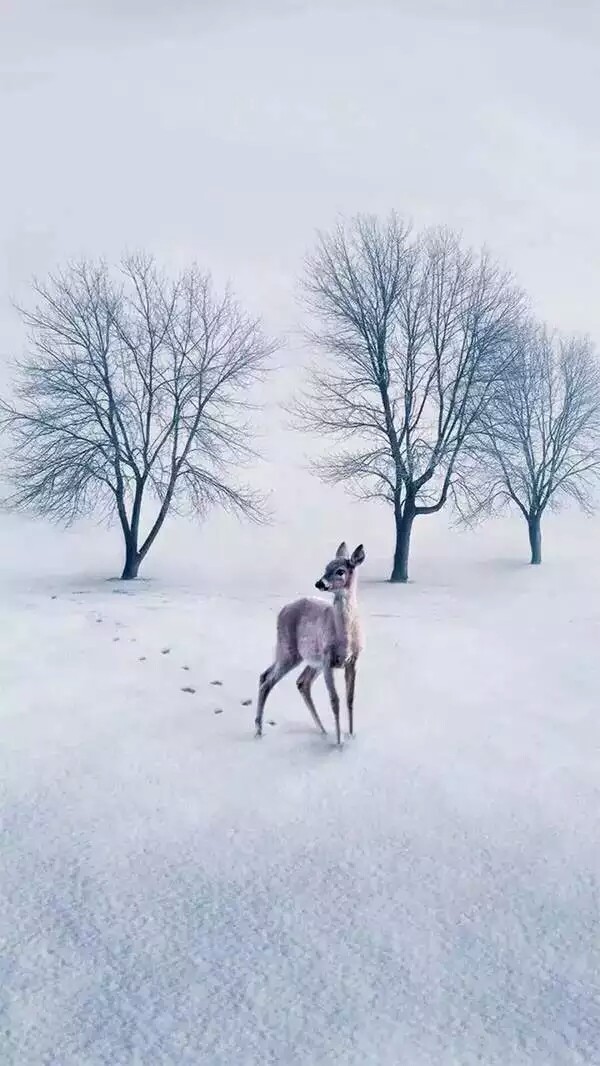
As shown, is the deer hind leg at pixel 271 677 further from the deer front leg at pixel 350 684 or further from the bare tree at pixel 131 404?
the bare tree at pixel 131 404

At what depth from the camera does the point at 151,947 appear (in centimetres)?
136

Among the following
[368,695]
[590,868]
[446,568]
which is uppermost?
[446,568]

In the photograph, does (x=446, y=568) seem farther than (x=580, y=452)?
No

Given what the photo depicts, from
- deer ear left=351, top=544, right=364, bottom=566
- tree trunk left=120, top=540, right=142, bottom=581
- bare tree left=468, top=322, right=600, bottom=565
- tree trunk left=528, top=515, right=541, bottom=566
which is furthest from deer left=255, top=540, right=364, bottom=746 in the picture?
bare tree left=468, top=322, right=600, bottom=565

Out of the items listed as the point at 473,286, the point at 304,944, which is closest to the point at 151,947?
the point at 304,944

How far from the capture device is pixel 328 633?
2.01m

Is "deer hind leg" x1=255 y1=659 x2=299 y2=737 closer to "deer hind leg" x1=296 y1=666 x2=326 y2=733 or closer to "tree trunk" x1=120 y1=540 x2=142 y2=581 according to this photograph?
"deer hind leg" x1=296 y1=666 x2=326 y2=733

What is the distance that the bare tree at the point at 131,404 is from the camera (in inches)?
215

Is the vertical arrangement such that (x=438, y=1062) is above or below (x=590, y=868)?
below

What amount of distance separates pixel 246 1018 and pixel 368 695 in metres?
1.44

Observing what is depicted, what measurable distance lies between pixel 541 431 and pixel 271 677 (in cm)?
475

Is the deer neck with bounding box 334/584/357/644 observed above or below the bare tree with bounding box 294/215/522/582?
below

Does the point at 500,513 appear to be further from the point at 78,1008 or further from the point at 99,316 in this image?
the point at 78,1008

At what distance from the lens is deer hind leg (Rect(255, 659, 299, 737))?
2.11 meters
